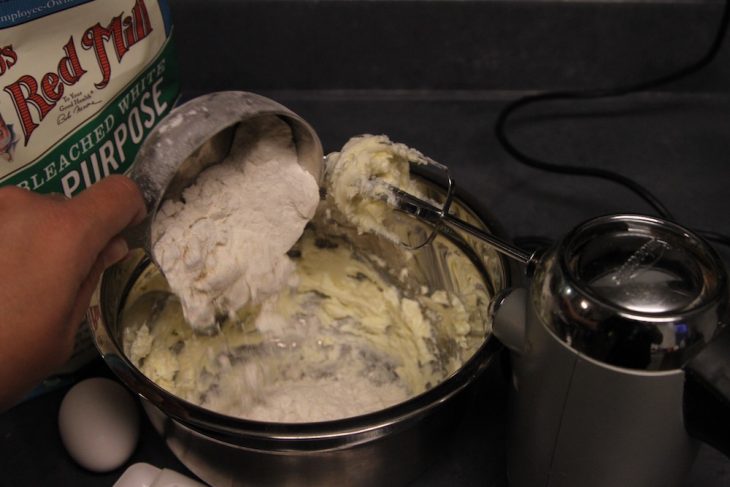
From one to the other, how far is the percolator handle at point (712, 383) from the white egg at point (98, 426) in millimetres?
466

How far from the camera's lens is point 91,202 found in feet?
1.57

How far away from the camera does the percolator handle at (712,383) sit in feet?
1.35

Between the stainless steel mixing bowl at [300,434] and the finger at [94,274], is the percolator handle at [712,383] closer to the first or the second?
the stainless steel mixing bowl at [300,434]

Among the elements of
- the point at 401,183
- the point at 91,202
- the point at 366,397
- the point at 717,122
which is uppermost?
the point at 91,202

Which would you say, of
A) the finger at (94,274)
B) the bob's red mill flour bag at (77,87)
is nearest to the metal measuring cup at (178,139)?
the finger at (94,274)

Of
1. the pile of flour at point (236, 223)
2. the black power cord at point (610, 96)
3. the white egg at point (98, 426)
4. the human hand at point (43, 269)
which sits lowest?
the white egg at point (98, 426)

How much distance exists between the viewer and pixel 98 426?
2.03 ft

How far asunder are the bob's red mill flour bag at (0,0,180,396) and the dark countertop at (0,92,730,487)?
0.71 ft

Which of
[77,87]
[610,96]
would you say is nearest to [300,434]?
[77,87]

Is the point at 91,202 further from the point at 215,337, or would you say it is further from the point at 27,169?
the point at 215,337

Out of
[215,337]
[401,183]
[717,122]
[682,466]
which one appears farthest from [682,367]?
[717,122]

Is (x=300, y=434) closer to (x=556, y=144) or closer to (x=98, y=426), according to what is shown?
(x=98, y=426)

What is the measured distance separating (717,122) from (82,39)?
88cm

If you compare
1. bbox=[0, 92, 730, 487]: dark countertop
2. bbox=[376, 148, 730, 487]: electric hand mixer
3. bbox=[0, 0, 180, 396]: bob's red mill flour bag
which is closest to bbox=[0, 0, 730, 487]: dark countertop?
bbox=[0, 92, 730, 487]: dark countertop
